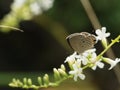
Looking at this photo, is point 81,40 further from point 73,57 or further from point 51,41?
point 51,41

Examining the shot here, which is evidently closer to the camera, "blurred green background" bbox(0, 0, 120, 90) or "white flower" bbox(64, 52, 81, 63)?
"white flower" bbox(64, 52, 81, 63)

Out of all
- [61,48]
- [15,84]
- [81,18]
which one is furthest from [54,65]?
[15,84]

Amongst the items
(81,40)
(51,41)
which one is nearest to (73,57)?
(81,40)

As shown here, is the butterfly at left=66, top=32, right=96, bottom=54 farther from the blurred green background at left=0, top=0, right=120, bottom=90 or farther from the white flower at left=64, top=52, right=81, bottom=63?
the blurred green background at left=0, top=0, right=120, bottom=90

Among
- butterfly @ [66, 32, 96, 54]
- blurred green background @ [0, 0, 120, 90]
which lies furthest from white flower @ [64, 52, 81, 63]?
blurred green background @ [0, 0, 120, 90]

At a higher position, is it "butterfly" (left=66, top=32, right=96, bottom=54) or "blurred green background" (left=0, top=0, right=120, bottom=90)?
"blurred green background" (left=0, top=0, right=120, bottom=90)

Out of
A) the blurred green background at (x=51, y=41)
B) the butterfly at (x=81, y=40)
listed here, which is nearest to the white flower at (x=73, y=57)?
the butterfly at (x=81, y=40)

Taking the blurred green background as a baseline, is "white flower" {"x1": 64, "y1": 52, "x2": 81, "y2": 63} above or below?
below

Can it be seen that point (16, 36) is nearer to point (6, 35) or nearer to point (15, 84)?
point (6, 35)
